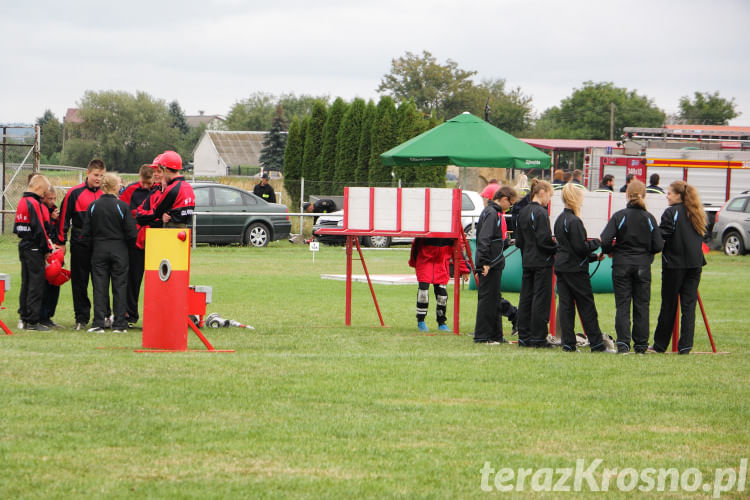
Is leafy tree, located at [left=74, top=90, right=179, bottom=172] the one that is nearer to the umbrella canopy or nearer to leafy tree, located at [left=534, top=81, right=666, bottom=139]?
leafy tree, located at [left=534, top=81, right=666, bottom=139]

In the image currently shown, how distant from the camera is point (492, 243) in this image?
465 inches

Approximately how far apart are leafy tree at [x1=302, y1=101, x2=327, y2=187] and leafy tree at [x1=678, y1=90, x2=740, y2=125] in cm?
6464

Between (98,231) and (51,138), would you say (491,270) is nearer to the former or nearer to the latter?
(98,231)

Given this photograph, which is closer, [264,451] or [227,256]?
[264,451]

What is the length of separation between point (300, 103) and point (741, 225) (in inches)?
4135

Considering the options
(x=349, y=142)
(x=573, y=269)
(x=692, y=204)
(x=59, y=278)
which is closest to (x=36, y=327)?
(x=59, y=278)

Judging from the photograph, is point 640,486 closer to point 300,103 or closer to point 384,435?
point 384,435

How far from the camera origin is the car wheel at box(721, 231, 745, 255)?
28.6 meters

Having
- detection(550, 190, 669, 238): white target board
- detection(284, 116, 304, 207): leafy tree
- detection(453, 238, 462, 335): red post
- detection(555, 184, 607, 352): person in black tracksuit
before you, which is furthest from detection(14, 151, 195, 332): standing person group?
detection(284, 116, 304, 207): leafy tree

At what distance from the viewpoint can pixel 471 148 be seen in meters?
16.4

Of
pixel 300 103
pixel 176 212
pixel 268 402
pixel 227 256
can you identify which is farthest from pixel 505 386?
pixel 300 103

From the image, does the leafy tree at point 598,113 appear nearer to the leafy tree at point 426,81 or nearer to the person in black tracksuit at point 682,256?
the leafy tree at point 426,81

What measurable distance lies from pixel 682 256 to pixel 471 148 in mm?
5569

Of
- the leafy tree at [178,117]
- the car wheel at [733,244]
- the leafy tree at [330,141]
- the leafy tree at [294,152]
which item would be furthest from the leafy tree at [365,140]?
the leafy tree at [178,117]
